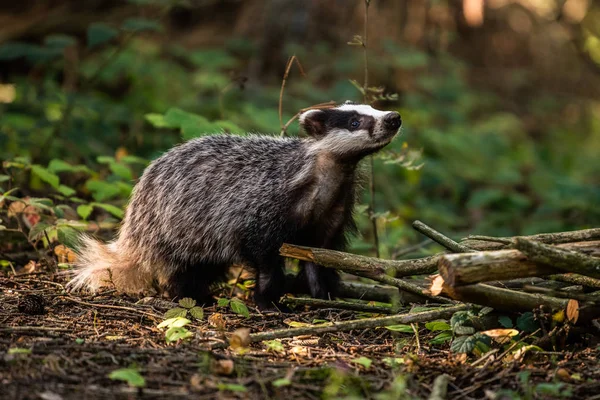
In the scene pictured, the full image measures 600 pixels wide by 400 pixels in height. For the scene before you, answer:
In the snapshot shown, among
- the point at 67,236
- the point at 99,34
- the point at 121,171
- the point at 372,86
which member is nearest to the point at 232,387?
the point at 67,236

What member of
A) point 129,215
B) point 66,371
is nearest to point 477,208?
point 129,215

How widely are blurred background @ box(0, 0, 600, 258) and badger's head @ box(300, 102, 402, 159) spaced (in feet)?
7.56

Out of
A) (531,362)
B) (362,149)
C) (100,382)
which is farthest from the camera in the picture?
(362,149)

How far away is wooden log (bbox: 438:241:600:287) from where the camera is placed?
163 inches

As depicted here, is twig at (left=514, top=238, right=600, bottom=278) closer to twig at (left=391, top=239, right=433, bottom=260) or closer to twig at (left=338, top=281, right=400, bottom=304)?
twig at (left=338, top=281, right=400, bottom=304)

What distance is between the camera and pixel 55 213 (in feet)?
21.8

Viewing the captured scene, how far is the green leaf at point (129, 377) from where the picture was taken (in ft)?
12.2

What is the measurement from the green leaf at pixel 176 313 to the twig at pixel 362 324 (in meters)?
0.82

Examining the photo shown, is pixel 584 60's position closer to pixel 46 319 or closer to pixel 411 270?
pixel 411 270

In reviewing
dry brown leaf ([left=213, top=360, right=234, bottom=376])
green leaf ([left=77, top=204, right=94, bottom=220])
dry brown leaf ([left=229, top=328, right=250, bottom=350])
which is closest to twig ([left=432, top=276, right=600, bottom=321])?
dry brown leaf ([left=229, top=328, right=250, bottom=350])

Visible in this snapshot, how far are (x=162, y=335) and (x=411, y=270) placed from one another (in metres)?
1.72

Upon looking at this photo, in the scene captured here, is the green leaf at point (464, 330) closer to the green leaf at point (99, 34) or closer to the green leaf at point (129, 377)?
the green leaf at point (129, 377)

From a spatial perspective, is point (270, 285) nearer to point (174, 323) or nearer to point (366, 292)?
point (366, 292)

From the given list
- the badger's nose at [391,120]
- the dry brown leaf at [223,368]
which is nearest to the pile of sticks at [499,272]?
the badger's nose at [391,120]
